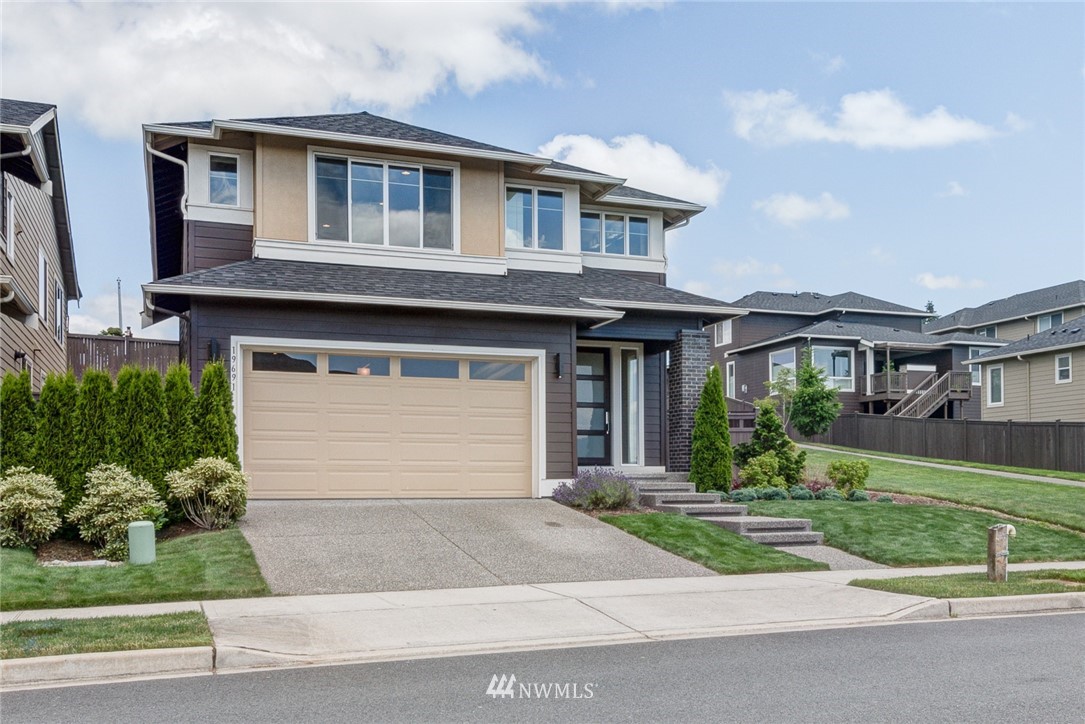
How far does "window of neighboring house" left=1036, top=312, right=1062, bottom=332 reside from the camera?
4547 cm

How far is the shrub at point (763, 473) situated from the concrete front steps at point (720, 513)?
1376 millimetres

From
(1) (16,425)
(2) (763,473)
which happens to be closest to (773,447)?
(2) (763,473)

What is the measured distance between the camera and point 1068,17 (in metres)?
14.7

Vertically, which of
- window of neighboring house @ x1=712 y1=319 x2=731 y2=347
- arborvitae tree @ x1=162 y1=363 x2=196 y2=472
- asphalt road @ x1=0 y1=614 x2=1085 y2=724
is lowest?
asphalt road @ x1=0 y1=614 x2=1085 y2=724

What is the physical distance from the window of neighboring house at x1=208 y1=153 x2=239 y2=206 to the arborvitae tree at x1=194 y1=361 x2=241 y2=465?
4496 millimetres

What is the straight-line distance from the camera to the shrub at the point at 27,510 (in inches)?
419

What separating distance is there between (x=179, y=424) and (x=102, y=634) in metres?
5.73

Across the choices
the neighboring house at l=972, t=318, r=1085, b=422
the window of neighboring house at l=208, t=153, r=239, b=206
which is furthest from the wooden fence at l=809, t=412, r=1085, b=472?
the window of neighboring house at l=208, t=153, r=239, b=206

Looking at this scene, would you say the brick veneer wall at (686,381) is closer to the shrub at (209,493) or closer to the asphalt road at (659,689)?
the shrub at (209,493)

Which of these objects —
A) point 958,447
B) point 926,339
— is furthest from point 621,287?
point 926,339

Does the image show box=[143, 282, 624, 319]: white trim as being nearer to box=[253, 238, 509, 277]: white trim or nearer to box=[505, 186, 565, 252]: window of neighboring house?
box=[253, 238, 509, 277]: white trim

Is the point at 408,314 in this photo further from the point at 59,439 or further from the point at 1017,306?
the point at 1017,306

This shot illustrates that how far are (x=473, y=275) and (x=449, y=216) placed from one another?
1.17m

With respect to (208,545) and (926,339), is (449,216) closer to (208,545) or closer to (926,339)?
(208,545)
